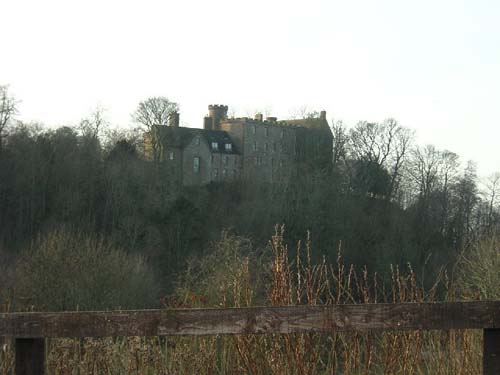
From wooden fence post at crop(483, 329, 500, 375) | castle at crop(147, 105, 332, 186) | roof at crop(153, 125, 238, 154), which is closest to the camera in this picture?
wooden fence post at crop(483, 329, 500, 375)

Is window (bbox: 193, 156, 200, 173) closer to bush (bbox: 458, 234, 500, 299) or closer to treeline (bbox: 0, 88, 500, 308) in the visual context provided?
treeline (bbox: 0, 88, 500, 308)

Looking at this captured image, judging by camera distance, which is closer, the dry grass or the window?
the dry grass

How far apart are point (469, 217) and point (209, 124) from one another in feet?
88.4

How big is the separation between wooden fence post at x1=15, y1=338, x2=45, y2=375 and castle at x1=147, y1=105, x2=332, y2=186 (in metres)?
57.4

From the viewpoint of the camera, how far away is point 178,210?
5450cm

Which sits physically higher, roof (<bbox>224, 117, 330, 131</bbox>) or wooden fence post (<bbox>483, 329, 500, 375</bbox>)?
roof (<bbox>224, 117, 330, 131</bbox>)

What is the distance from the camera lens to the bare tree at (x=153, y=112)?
2616 inches

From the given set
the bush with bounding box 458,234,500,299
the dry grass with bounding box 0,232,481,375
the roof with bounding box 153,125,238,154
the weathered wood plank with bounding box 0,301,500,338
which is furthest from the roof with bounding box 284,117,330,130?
the weathered wood plank with bounding box 0,301,500,338

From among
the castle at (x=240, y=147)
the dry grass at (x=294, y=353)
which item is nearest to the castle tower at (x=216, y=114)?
the castle at (x=240, y=147)

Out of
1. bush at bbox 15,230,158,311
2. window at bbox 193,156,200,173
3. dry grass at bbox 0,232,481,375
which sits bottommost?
bush at bbox 15,230,158,311

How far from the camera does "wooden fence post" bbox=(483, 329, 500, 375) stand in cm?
379

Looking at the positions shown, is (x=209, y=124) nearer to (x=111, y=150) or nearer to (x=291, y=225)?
(x=111, y=150)

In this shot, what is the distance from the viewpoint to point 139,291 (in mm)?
29031

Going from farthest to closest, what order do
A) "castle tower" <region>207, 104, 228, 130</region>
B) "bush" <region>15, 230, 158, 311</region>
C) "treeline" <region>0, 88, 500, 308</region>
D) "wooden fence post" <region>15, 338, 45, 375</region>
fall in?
"castle tower" <region>207, 104, 228, 130</region>, "treeline" <region>0, 88, 500, 308</region>, "bush" <region>15, 230, 158, 311</region>, "wooden fence post" <region>15, 338, 45, 375</region>
